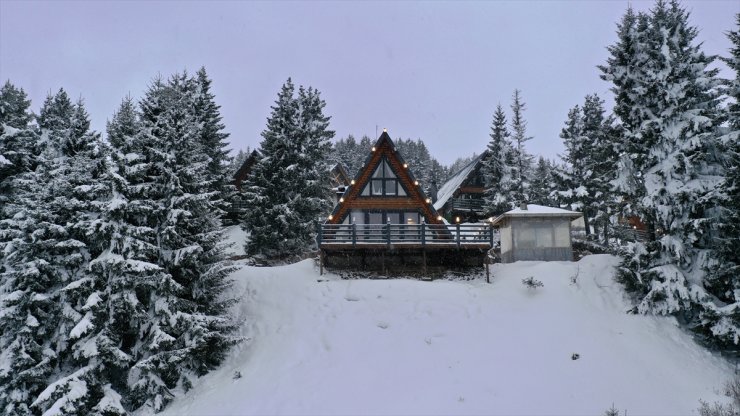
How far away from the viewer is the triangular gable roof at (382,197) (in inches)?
1106

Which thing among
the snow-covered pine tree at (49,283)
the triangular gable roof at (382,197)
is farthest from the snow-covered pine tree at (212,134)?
the snow-covered pine tree at (49,283)

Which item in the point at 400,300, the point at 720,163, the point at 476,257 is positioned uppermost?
the point at 720,163

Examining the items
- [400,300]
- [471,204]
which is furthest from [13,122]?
Result: [471,204]

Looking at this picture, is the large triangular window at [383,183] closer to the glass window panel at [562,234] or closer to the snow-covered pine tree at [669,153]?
the glass window panel at [562,234]

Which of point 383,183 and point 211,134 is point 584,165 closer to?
point 383,183

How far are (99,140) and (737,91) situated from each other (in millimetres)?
26316

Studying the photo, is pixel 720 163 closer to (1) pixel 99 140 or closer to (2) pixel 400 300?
(2) pixel 400 300

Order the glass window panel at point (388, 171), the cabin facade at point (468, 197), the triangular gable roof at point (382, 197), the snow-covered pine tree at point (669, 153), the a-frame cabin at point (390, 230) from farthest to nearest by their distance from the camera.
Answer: the cabin facade at point (468, 197)
the glass window panel at point (388, 171)
the triangular gable roof at point (382, 197)
the a-frame cabin at point (390, 230)
the snow-covered pine tree at point (669, 153)

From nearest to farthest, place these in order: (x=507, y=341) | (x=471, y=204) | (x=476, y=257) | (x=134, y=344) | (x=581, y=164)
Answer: (x=134, y=344)
(x=507, y=341)
(x=476, y=257)
(x=581, y=164)
(x=471, y=204)

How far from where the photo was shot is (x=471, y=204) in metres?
43.8

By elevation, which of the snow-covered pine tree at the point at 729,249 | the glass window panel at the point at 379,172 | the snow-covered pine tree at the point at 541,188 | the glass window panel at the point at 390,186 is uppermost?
the snow-covered pine tree at the point at 541,188

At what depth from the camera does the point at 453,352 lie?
17562 mm

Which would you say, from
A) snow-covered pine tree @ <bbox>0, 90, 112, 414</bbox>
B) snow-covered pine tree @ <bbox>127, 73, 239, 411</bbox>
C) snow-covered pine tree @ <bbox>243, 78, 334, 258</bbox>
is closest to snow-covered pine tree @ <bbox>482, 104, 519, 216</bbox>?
snow-covered pine tree @ <bbox>243, 78, 334, 258</bbox>

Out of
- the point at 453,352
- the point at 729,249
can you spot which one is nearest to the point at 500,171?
the point at 729,249
